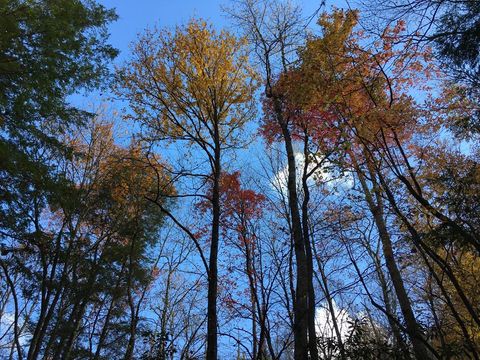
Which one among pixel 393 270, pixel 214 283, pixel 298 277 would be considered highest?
pixel 393 270

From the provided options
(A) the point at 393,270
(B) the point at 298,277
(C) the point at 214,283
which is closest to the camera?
(C) the point at 214,283

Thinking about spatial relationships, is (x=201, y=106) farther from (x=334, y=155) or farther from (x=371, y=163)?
(x=371, y=163)

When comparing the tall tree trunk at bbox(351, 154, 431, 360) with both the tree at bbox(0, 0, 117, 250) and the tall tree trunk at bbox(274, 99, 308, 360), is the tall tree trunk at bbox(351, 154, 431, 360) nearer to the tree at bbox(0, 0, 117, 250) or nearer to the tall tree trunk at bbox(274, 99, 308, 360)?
the tall tree trunk at bbox(274, 99, 308, 360)

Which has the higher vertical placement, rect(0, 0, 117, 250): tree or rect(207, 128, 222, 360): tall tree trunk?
rect(0, 0, 117, 250): tree

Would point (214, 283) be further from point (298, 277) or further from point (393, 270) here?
point (393, 270)

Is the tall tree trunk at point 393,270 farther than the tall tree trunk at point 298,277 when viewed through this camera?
Yes

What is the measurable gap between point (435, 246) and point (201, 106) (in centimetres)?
560

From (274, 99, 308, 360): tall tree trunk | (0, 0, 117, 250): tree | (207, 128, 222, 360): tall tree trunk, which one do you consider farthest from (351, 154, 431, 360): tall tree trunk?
(0, 0, 117, 250): tree

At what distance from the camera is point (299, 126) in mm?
8492

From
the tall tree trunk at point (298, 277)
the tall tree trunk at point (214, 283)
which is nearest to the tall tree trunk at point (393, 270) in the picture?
the tall tree trunk at point (298, 277)

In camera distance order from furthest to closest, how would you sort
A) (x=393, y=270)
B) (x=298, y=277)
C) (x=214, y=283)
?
1. (x=393, y=270)
2. (x=298, y=277)
3. (x=214, y=283)

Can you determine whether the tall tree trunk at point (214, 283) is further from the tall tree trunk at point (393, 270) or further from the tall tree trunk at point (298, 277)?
the tall tree trunk at point (393, 270)

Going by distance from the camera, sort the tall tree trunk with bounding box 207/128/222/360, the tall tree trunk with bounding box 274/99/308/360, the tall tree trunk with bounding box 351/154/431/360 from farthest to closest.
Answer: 1. the tall tree trunk with bounding box 351/154/431/360
2. the tall tree trunk with bounding box 274/99/308/360
3. the tall tree trunk with bounding box 207/128/222/360

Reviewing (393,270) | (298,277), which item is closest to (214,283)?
(298,277)
